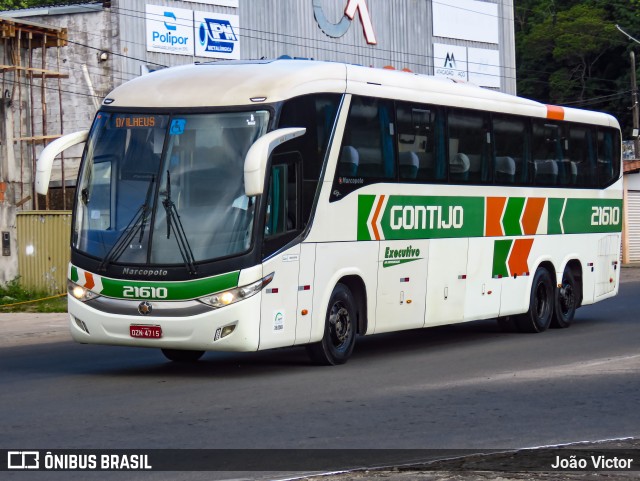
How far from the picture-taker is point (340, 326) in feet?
50.4

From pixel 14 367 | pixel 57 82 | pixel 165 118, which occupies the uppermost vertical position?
pixel 57 82

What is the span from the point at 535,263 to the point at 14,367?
8.64 meters

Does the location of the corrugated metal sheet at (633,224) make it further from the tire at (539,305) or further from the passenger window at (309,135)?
the passenger window at (309,135)

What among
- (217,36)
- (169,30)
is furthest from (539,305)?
(217,36)

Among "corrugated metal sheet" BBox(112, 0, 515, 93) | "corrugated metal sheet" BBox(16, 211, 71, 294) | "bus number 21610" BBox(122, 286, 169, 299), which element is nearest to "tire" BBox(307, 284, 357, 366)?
"bus number 21610" BBox(122, 286, 169, 299)

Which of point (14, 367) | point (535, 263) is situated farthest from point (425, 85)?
point (14, 367)

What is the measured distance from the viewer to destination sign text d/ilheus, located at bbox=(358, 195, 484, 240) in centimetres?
1596

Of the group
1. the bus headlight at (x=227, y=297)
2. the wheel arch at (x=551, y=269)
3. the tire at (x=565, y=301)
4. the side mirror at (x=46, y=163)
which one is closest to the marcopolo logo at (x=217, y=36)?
the tire at (x=565, y=301)

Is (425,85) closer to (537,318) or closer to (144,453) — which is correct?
(537,318)

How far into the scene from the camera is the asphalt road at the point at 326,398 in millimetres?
9953

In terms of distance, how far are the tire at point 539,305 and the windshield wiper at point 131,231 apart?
8324 mm

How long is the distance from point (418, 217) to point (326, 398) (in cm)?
534

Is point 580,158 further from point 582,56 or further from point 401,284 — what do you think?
point 582,56

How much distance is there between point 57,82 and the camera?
42719 millimetres
